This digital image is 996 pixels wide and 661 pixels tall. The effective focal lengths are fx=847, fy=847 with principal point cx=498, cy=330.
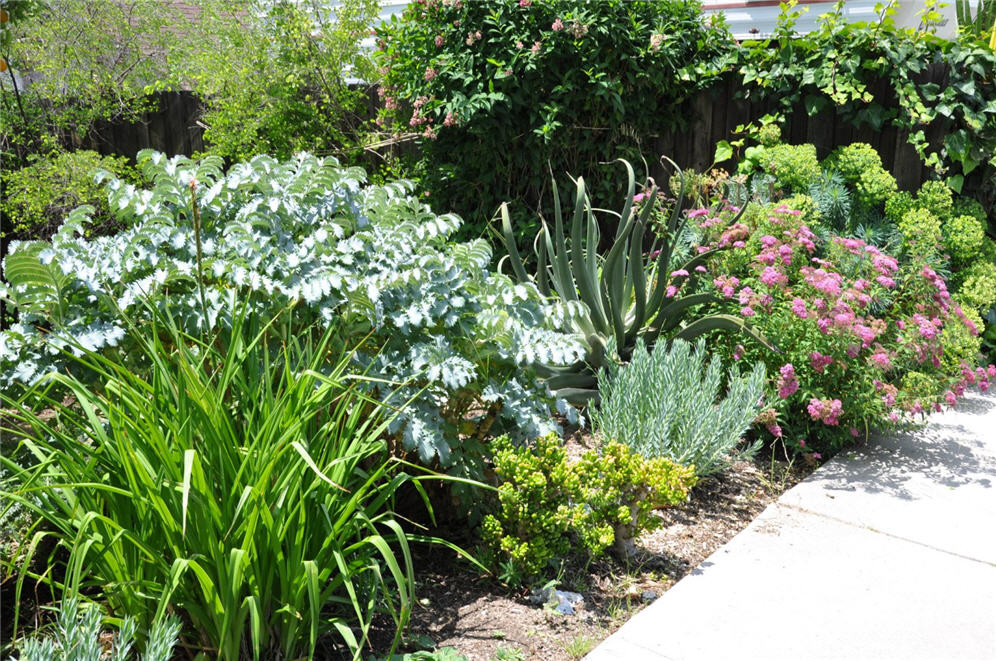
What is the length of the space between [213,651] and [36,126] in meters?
7.68

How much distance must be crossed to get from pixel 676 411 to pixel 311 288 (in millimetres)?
1505

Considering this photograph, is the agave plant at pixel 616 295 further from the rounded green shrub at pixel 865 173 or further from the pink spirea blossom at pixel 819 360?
the rounded green shrub at pixel 865 173

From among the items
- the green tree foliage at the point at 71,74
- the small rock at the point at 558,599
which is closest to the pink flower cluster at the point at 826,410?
the small rock at the point at 558,599

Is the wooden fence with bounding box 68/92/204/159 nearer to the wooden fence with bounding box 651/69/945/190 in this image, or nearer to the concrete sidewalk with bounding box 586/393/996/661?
the wooden fence with bounding box 651/69/945/190

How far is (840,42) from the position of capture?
16.8ft

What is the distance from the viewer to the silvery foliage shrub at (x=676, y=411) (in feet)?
10.6

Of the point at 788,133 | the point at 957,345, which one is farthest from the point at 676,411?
the point at 788,133

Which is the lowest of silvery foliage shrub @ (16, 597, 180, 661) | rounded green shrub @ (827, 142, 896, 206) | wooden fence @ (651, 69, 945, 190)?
silvery foliage shrub @ (16, 597, 180, 661)

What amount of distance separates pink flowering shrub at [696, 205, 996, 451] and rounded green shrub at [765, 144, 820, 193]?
0.87 meters

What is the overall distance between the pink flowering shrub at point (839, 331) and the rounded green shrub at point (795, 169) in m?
0.87

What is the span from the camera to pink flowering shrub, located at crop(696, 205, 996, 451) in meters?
3.54

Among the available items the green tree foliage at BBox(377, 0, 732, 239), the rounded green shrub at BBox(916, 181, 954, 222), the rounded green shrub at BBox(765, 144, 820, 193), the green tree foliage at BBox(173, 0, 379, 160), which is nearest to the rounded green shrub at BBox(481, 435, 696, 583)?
the rounded green shrub at BBox(765, 144, 820, 193)

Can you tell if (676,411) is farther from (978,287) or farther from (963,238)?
(963,238)

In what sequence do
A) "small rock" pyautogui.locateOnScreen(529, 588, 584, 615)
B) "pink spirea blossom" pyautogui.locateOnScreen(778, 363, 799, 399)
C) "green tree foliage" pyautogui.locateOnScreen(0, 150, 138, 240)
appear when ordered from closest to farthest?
"small rock" pyautogui.locateOnScreen(529, 588, 584, 615)
"pink spirea blossom" pyautogui.locateOnScreen(778, 363, 799, 399)
"green tree foliage" pyautogui.locateOnScreen(0, 150, 138, 240)
